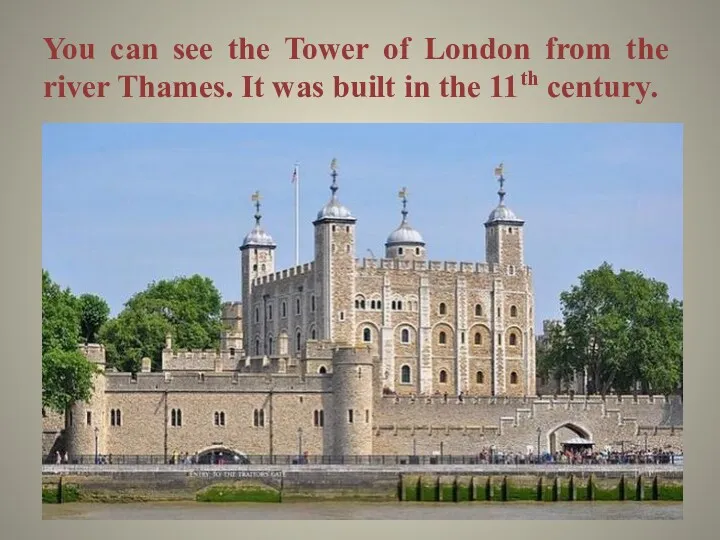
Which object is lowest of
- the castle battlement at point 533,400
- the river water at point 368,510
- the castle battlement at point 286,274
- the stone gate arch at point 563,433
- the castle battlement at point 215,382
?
the river water at point 368,510

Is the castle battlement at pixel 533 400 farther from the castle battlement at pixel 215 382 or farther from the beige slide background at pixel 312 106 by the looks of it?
the beige slide background at pixel 312 106

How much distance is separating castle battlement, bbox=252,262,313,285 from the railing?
12850 millimetres

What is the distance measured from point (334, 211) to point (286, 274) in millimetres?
4215

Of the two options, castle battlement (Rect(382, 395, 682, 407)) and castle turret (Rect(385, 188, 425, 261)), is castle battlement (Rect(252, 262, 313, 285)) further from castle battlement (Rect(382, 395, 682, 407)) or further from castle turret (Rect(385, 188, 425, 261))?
castle battlement (Rect(382, 395, 682, 407))

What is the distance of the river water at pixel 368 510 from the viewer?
36688 mm

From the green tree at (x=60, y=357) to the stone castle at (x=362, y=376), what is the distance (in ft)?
2.79

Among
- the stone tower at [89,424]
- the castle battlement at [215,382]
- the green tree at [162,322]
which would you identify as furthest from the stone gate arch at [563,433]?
the green tree at [162,322]

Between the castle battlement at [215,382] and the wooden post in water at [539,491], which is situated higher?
the castle battlement at [215,382]

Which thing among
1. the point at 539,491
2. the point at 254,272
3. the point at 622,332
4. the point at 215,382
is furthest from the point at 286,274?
the point at 539,491

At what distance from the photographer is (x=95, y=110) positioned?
28312 millimetres

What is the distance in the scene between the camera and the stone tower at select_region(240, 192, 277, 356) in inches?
2393

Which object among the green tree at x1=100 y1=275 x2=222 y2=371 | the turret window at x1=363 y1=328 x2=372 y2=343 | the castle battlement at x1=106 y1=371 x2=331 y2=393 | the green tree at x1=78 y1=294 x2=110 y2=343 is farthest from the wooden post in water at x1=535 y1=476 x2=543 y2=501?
the green tree at x1=78 y1=294 x2=110 y2=343
